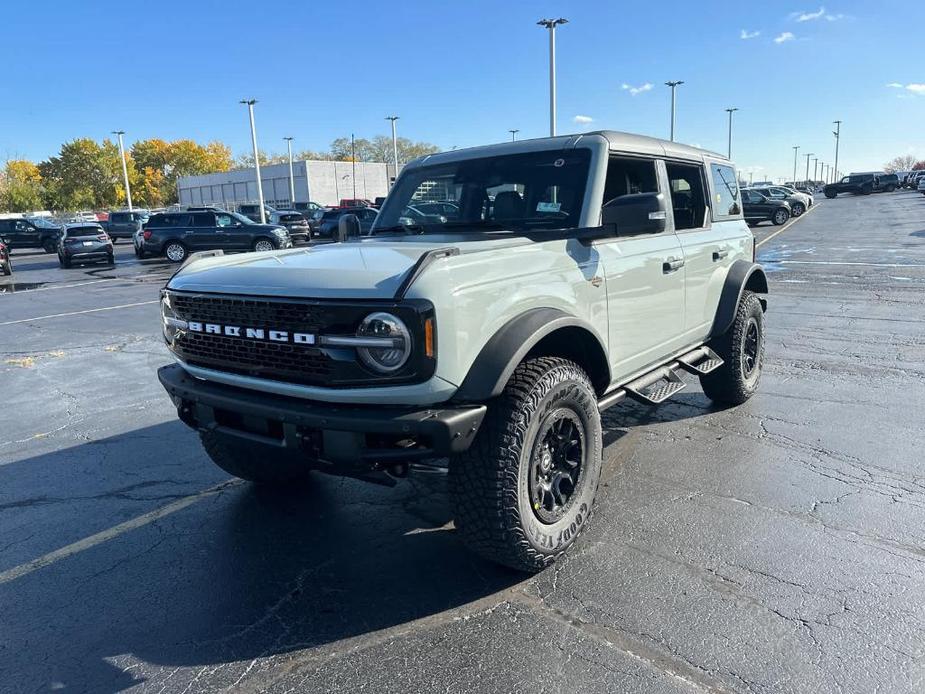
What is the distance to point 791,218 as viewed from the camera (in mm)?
34438

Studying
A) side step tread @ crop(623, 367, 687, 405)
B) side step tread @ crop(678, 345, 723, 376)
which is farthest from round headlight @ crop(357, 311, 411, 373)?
side step tread @ crop(678, 345, 723, 376)

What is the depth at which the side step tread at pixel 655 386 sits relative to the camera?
4039 mm

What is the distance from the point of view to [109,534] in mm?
3799

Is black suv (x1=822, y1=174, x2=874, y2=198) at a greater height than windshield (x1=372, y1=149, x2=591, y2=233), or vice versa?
black suv (x1=822, y1=174, x2=874, y2=198)

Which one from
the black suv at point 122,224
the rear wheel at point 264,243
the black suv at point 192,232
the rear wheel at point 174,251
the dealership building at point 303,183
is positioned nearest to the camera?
the rear wheel at point 264,243

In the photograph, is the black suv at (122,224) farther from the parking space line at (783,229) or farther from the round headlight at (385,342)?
the round headlight at (385,342)

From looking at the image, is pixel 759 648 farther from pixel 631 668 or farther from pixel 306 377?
pixel 306 377

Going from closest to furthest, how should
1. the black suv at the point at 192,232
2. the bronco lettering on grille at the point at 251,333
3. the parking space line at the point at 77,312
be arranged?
1. the bronco lettering on grille at the point at 251,333
2. the parking space line at the point at 77,312
3. the black suv at the point at 192,232

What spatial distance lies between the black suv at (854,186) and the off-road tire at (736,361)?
62.2 meters

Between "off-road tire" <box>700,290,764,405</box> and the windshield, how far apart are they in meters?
2.12

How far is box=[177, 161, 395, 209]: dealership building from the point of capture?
76.6m

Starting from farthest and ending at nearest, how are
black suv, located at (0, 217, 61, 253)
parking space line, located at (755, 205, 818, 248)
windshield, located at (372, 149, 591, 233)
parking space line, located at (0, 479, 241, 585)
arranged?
black suv, located at (0, 217, 61, 253)
parking space line, located at (755, 205, 818, 248)
windshield, located at (372, 149, 591, 233)
parking space line, located at (0, 479, 241, 585)

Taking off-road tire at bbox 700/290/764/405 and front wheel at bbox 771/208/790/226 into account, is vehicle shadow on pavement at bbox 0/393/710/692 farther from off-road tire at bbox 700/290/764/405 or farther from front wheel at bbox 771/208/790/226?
front wheel at bbox 771/208/790/226

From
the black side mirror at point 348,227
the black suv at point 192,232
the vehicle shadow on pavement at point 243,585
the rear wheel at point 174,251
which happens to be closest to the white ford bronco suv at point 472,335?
the vehicle shadow on pavement at point 243,585
